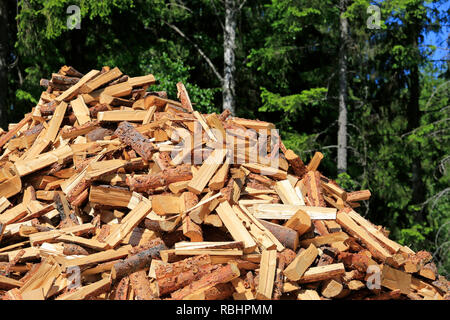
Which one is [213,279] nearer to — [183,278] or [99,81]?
[183,278]

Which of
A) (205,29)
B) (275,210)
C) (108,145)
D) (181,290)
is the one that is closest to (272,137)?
(275,210)

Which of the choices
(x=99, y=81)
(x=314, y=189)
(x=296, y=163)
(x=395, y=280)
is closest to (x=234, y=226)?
(x=314, y=189)

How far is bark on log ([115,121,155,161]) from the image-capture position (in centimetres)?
484

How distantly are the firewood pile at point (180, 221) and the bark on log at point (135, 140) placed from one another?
15 mm

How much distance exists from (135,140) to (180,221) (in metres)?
1.29

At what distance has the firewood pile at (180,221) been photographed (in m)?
3.83

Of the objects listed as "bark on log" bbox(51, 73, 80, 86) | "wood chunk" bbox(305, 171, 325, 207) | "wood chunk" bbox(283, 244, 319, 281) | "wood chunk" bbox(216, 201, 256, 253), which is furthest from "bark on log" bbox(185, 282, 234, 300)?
"bark on log" bbox(51, 73, 80, 86)

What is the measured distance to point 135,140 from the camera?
16.5 ft

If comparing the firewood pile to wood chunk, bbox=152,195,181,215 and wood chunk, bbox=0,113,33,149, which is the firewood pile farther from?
wood chunk, bbox=0,113,33,149

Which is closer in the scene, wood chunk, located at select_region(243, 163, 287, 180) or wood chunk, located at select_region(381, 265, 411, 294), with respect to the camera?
wood chunk, located at select_region(381, 265, 411, 294)

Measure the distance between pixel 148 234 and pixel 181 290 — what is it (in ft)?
2.68

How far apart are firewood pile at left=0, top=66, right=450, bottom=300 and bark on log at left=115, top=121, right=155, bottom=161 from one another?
15 millimetres
